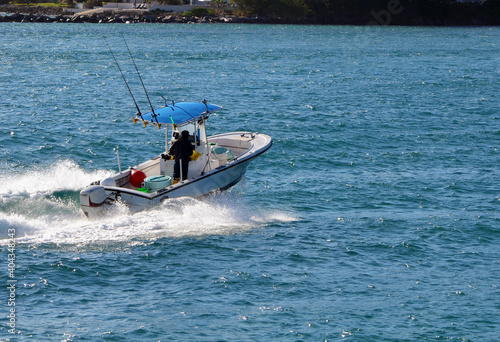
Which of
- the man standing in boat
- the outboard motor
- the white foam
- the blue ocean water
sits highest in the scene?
the man standing in boat

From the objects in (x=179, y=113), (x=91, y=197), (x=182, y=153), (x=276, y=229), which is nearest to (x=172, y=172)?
(x=182, y=153)

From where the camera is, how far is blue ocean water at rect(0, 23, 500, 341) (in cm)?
1236

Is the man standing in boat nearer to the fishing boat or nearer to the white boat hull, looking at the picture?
the fishing boat

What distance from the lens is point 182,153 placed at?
1712 cm

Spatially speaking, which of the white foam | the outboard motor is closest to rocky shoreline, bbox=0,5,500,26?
the white foam

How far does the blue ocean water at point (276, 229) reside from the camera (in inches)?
487

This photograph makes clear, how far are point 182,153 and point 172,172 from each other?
770 mm

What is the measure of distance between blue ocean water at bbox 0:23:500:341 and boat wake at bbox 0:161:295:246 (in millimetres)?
50

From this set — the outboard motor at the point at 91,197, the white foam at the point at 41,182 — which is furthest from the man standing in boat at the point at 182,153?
the white foam at the point at 41,182

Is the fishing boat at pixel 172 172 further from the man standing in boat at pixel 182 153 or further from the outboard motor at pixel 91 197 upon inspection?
the man standing in boat at pixel 182 153

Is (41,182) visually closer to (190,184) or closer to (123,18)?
(190,184)

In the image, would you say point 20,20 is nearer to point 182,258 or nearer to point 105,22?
point 105,22

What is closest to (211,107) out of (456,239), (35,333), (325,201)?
(325,201)

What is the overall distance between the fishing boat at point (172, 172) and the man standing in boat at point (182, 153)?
0.74ft
